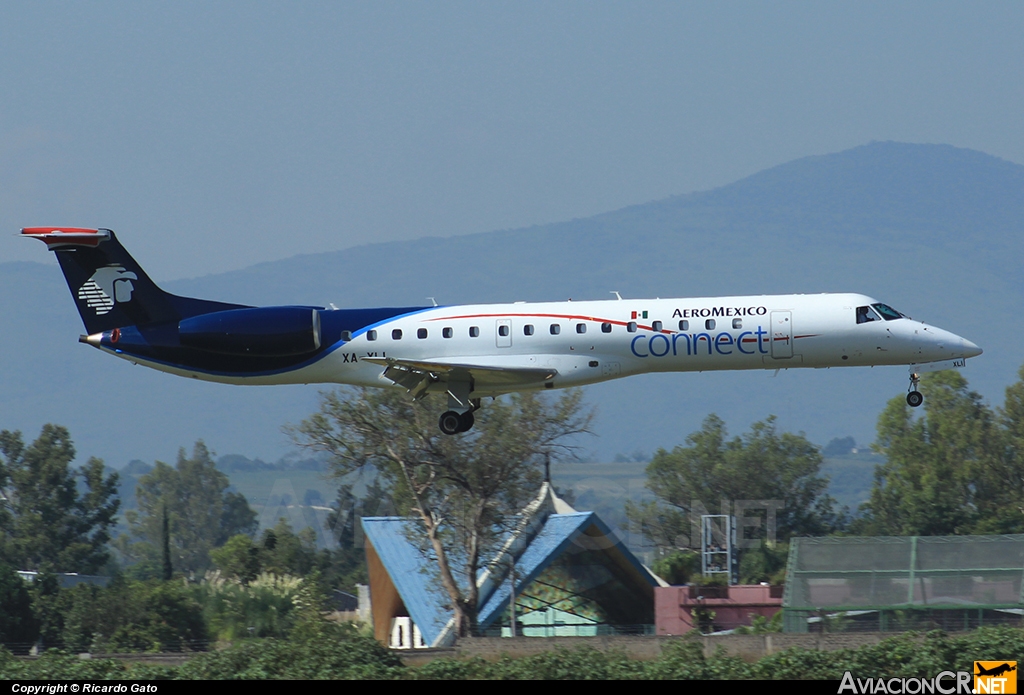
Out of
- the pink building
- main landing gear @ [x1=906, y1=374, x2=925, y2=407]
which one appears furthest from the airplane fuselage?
the pink building

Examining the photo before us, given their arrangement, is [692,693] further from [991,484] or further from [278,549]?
[991,484]

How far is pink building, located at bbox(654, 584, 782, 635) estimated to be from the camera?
4122 centimetres

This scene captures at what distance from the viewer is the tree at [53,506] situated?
236 ft

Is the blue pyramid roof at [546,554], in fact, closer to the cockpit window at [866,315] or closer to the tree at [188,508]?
the cockpit window at [866,315]

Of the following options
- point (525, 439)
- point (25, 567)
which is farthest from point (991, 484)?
point (25, 567)

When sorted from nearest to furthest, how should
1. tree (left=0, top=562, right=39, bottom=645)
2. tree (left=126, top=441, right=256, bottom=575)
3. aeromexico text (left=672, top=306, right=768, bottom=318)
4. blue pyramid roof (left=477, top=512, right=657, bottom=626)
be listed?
1. aeromexico text (left=672, top=306, right=768, bottom=318)
2. tree (left=0, top=562, right=39, bottom=645)
3. blue pyramid roof (left=477, top=512, right=657, bottom=626)
4. tree (left=126, top=441, right=256, bottom=575)

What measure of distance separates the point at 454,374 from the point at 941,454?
60661mm

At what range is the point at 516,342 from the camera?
32344 millimetres

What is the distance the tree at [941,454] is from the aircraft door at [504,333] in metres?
44.9

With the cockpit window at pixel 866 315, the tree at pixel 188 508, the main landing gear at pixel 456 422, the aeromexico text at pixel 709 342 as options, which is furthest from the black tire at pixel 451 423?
the tree at pixel 188 508

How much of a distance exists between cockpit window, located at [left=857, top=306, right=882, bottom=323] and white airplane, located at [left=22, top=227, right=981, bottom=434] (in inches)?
1.3

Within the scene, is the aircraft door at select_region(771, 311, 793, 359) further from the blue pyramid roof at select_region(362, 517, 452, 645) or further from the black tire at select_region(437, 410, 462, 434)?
the blue pyramid roof at select_region(362, 517, 452, 645)

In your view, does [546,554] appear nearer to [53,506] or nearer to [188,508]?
[53,506]

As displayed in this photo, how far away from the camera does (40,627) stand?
1700 inches
